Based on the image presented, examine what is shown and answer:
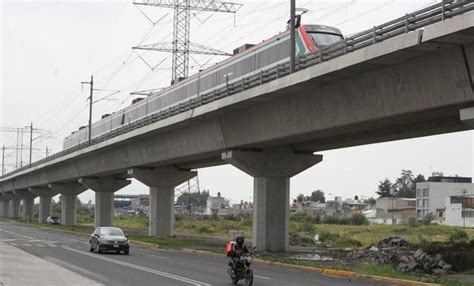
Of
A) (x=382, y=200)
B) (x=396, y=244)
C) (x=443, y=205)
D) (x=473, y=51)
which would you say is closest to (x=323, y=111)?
(x=473, y=51)

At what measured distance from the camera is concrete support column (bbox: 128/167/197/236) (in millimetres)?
54500

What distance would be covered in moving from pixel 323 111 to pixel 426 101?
6501mm

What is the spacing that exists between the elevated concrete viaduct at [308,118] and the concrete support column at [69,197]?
3956 cm

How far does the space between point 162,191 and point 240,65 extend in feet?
72.5

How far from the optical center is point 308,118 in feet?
91.6

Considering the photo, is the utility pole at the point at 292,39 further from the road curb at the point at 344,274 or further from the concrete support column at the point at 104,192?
the concrete support column at the point at 104,192

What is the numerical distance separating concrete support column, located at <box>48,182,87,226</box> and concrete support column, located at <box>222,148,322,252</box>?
61400 mm

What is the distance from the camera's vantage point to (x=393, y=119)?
23453mm

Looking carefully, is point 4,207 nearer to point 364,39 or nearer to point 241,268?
point 364,39

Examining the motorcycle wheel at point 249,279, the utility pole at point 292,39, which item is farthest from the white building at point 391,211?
the motorcycle wheel at point 249,279

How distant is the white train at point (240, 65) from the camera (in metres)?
29.9

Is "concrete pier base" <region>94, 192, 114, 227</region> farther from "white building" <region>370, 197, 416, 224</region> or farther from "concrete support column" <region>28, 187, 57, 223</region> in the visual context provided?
"white building" <region>370, 197, 416, 224</region>

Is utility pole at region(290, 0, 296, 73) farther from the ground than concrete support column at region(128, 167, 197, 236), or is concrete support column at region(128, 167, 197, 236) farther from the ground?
utility pole at region(290, 0, 296, 73)

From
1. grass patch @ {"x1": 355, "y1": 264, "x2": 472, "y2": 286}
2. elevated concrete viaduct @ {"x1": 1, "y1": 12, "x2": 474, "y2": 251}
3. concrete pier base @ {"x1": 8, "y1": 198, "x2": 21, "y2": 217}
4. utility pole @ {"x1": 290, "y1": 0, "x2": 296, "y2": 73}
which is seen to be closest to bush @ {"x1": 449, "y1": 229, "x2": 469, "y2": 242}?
elevated concrete viaduct @ {"x1": 1, "y1": 12, "x2": 474, "y2": 251}
